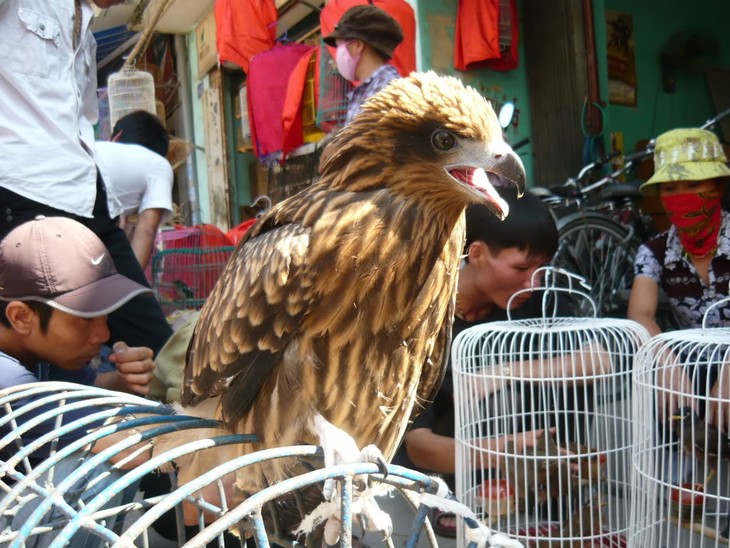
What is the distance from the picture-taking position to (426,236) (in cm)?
137

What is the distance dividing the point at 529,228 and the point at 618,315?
2.31 meters

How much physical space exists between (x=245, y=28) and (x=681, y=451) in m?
5.03

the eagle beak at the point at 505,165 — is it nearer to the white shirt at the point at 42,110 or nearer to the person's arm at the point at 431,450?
the person's arm at the point at 431,450

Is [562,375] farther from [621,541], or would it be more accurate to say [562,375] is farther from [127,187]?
[127,187]

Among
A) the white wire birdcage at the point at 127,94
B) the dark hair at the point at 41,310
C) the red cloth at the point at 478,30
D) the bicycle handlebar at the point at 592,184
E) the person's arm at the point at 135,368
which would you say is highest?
the white wire birdcage at the point at 127,94

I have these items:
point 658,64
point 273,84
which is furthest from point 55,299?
point 658,64

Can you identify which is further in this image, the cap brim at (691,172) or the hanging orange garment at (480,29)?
the hanging orange garment at (480,29)

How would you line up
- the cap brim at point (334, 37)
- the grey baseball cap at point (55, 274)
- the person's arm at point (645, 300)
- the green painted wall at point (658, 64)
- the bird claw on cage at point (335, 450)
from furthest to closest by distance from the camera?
the green painted wall at point (658, 64)
the cap brim at point (334, 37)
the person's arm at point (645, 300)
the grey baseball cap at point (55, 274)
the bird claw on cage at point (335, 450)

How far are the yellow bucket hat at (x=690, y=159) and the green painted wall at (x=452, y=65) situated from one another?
1869mm

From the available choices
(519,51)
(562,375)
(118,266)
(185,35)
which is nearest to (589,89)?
(519,51)

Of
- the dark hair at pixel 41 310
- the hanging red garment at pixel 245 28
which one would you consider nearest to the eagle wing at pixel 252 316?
the dark hair at pixel 41 310

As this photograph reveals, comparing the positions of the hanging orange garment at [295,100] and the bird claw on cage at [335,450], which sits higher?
the hanging orange garment at [295,100]

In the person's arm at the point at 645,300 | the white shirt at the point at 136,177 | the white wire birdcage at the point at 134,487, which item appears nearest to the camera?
the white wire birdcage at the point at 134,487

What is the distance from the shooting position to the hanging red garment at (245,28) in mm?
5762
